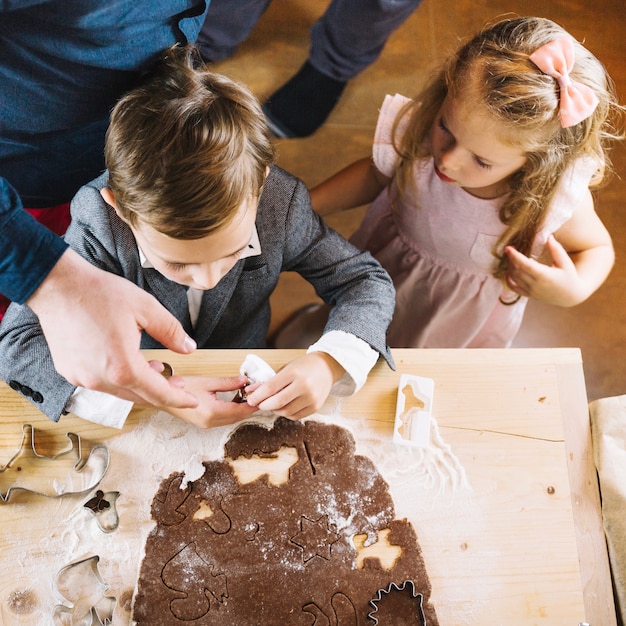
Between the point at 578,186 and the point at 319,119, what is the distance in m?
1.02

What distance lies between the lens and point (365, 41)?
1.81 m

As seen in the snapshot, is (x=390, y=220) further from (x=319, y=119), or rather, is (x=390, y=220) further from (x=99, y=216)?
(x=319, y=119)

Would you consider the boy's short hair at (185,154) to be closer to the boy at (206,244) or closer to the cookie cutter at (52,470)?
the boy at (206,244)

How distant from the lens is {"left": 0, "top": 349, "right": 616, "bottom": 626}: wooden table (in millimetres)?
838

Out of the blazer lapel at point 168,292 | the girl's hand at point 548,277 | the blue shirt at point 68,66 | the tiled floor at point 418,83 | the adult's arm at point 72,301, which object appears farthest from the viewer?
the tiled floor at point 418,83

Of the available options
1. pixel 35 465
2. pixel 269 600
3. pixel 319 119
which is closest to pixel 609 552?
pixel 269 600

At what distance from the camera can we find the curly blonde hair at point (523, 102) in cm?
92

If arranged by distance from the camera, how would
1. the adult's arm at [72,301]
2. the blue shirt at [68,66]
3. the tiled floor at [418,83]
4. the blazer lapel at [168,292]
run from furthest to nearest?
the tiled floor at [418,83] → the blazer lapel at [168,292] → the blue shirt at [68,66] → the adult's arm at [72,301]

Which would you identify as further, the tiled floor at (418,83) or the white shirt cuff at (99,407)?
the tiled floor at (418,83)

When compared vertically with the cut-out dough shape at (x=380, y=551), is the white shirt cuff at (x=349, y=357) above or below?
above

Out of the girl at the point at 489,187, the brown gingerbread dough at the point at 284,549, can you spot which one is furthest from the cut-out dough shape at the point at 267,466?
Answer: the girl at the point at 489,187

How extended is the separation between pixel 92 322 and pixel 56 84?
16.7 inches

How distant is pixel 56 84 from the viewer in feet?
3.02

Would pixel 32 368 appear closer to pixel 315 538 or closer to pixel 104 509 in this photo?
pixel 104 509
